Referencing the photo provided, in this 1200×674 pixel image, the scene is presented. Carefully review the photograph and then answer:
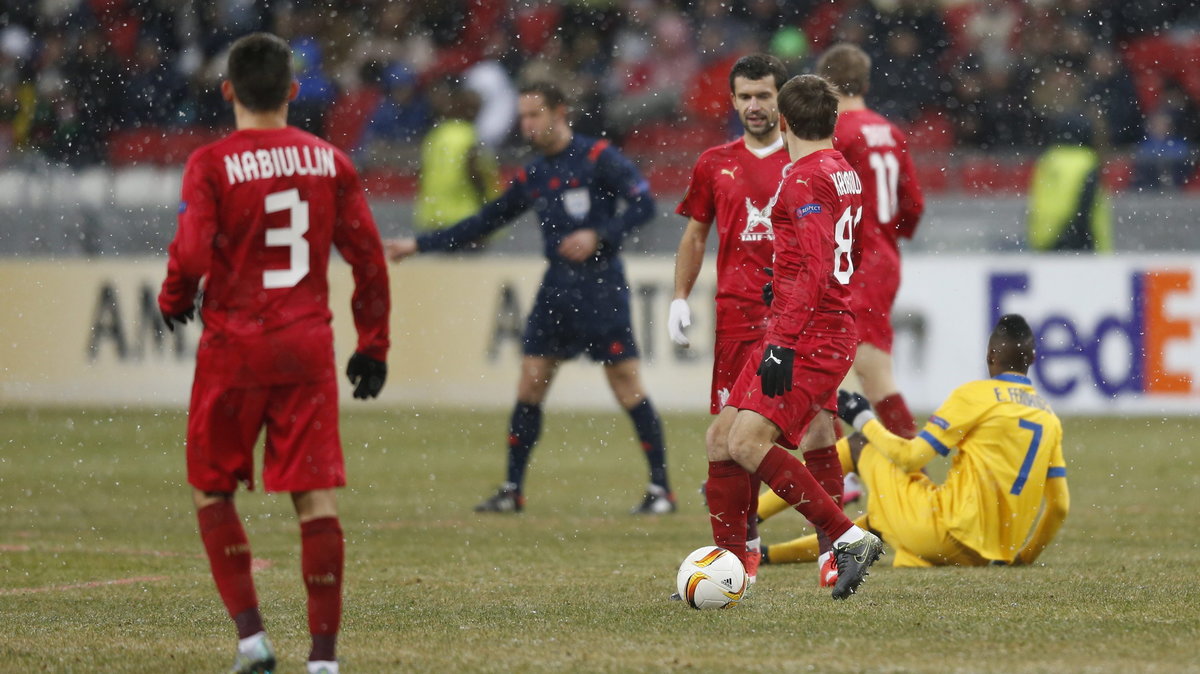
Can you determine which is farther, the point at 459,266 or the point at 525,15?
the point at 525,15

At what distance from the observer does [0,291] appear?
15.8 meters

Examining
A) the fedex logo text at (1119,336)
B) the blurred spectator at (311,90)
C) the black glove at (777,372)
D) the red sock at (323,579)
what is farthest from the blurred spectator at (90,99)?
the red sock at (323,579)

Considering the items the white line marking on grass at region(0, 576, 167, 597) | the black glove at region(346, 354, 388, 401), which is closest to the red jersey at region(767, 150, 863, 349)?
the black glove at region(346, 354, 388, 401)

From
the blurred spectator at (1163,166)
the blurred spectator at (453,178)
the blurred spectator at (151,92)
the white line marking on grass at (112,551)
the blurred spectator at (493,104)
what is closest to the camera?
the white line marking on grass at (112,551)

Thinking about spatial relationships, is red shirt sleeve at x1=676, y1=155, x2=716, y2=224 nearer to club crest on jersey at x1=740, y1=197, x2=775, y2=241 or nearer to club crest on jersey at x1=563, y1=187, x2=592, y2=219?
club crest on jersey at x1=740, y1=197, x2=775, y2=241

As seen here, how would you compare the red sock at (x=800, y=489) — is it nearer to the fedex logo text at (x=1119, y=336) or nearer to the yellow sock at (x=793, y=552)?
the yellow sock at (x=793, y=552)

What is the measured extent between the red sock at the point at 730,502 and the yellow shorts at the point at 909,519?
1.06 metres

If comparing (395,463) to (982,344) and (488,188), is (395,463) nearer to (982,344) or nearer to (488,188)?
(488,188)

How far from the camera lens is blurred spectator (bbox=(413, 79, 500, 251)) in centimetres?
1617

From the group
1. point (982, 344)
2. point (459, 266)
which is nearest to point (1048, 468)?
point (982, 344)

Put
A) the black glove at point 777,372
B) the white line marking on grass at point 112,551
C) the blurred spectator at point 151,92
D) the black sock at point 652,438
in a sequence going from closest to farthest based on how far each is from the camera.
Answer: the black glove at point 777,372 → the white line marking on grass at point 112,551 → the black sock at point 652,438 → the blurred spectator at point 151,92

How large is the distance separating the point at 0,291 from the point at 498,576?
32.6ft

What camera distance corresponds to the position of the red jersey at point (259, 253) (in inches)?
194

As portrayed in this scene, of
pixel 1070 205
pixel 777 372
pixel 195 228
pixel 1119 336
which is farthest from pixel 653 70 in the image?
pixel 195 228
